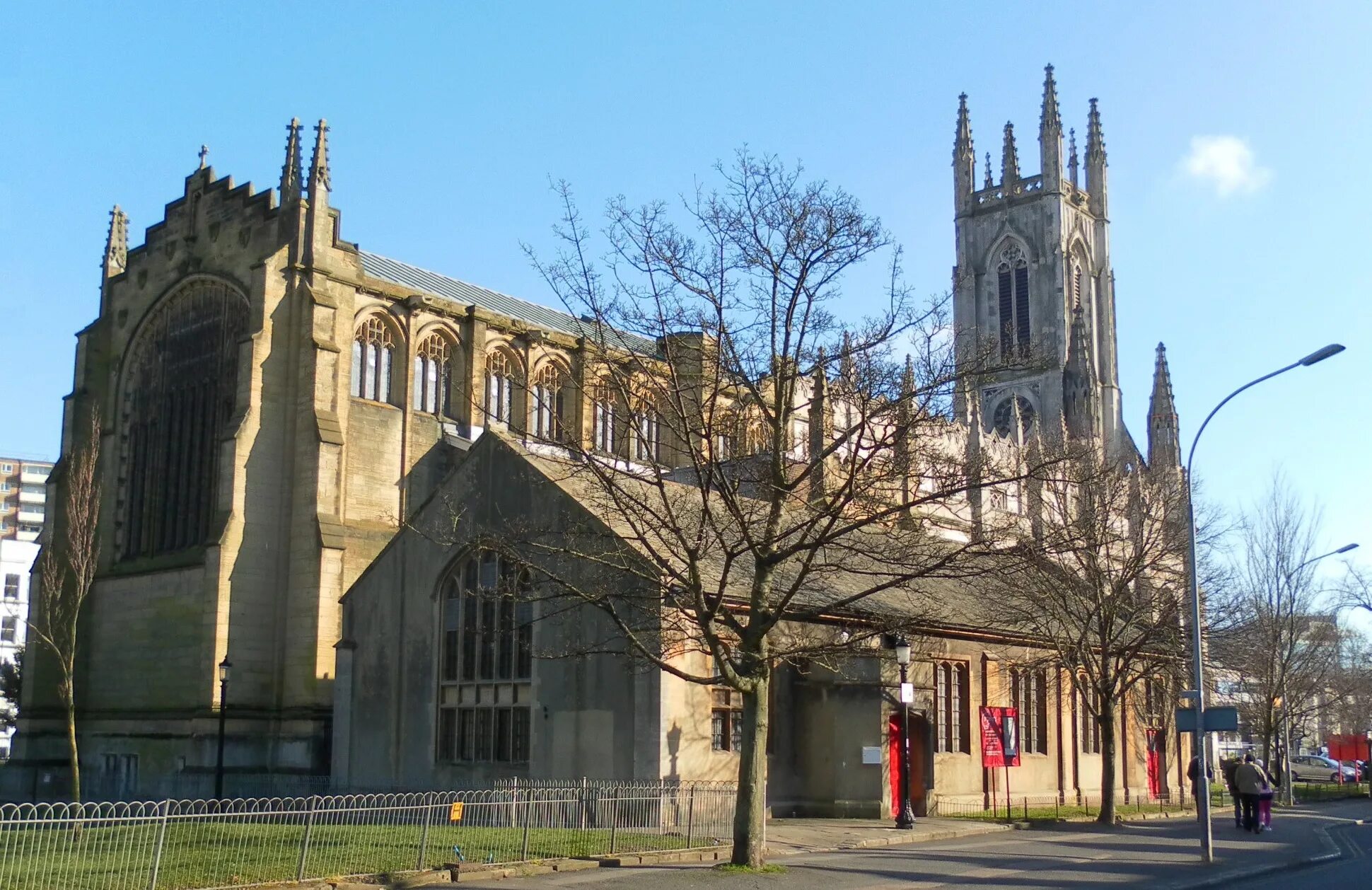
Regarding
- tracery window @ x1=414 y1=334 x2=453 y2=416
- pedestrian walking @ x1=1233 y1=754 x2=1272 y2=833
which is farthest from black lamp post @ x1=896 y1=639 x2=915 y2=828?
tracery window @ x1=414 y1=334 x2=453 y2=416

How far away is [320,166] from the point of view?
48.6 m

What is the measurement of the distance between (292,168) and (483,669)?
82.5 feet

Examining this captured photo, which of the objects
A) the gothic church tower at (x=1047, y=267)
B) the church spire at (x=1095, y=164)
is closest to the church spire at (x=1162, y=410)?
the gothic church tower at (x=1047, y=267)

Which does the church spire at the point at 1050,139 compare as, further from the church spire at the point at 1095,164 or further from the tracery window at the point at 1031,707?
the tracery window at the point at 1031,707

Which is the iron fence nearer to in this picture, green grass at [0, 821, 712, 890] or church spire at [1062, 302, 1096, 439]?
green grass at [0, 821, 712, 890]

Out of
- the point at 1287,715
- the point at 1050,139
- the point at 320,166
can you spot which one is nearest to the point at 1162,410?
the point at 1050,139

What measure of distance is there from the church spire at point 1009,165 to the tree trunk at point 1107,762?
7881 cm

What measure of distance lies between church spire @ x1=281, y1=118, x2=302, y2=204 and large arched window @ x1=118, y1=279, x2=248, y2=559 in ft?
13.5

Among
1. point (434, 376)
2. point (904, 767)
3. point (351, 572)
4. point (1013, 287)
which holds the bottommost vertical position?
point (904, 767)

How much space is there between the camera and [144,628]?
48.0m

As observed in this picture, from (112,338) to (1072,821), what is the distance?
133 ft

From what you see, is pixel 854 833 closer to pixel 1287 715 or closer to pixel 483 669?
pixel 483 669

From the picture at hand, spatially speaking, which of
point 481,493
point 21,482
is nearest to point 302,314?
point 481,493

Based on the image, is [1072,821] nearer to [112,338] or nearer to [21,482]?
[112,338]
